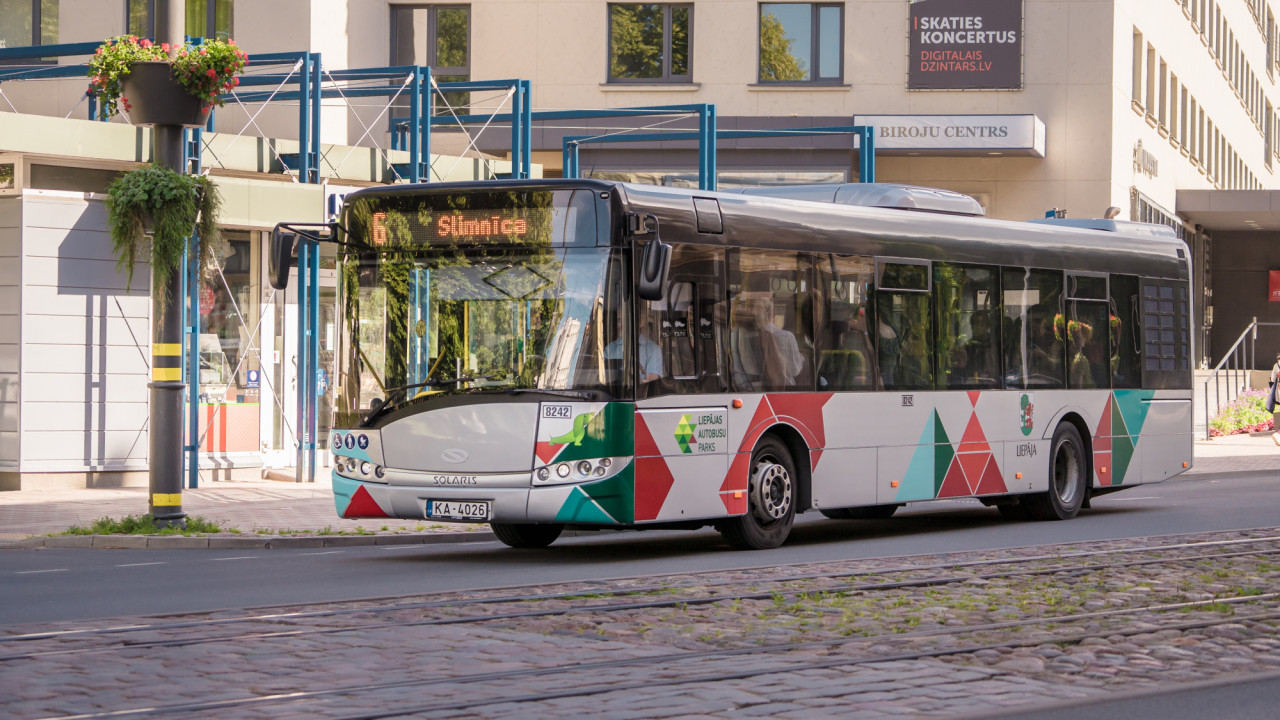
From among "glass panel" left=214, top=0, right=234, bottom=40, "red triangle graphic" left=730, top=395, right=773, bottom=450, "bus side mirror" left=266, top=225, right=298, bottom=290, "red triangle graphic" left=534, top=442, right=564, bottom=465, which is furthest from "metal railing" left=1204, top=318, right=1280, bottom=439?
"bus side mirror" left=266, top=225, right=298, bottom=290

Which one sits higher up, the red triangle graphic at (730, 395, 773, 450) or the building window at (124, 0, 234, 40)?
the building window at (124, 0, 234, 40)

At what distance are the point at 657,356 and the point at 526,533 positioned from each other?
2601 millimetres

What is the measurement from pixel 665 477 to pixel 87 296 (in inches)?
414

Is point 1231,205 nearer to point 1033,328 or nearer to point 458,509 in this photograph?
point 1033,328

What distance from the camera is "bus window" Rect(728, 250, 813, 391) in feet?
46.4

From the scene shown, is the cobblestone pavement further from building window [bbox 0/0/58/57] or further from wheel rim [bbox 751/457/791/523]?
building window [bbox 0/0/58/57]

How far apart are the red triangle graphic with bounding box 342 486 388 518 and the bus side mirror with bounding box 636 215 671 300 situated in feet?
9.02

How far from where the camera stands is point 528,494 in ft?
43.2

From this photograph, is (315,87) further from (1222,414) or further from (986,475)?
(1222,414)

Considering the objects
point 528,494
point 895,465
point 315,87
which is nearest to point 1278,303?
point 315,87

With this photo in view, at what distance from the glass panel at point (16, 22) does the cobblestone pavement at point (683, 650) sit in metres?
22.6

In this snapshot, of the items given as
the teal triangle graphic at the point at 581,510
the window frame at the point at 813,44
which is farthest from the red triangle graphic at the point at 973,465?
the window frame at the point at 813,44

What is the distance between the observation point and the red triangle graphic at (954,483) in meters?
16.3

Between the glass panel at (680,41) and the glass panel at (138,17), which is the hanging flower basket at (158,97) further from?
the glass panel at (680,41)
